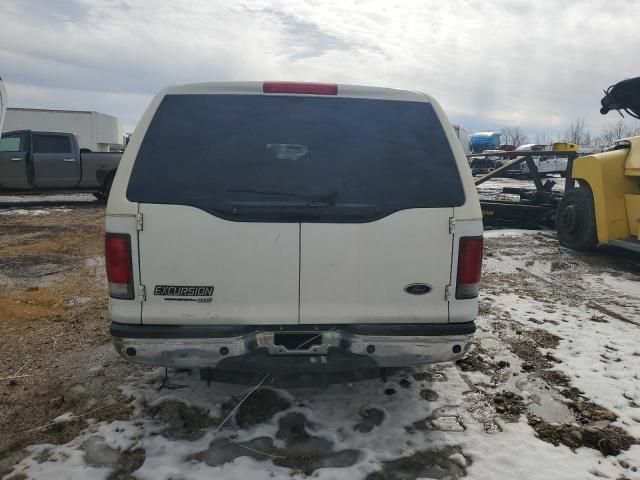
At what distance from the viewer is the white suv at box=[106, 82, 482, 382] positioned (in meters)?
2.64

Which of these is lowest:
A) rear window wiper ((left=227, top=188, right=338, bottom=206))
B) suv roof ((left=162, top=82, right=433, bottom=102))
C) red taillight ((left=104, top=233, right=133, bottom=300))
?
red taillight ((left=104, top=233, right=133, bottom=300))

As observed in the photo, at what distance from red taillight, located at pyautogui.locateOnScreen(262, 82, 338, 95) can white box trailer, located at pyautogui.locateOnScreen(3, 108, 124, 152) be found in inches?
1213

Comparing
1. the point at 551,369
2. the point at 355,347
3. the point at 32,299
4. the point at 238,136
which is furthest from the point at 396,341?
the point at 32,299

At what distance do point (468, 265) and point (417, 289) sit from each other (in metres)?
0.34

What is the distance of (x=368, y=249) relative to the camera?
2.70 metres

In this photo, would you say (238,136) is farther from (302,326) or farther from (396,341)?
(396,341)

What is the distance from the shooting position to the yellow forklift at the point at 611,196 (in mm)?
7102

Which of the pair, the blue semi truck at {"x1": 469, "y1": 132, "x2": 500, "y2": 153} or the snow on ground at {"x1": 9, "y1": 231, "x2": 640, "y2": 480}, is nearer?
the snow on ground at {"x1": 9, "y1": 231, "x2": 640, "y2": 480}

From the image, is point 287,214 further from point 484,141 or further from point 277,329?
point 484,141

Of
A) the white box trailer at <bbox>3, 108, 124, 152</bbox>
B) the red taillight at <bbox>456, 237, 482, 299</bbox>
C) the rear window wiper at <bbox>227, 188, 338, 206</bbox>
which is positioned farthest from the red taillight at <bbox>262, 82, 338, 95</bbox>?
the white box trailer at <bbox>3, 108, 124, 152</bbox>

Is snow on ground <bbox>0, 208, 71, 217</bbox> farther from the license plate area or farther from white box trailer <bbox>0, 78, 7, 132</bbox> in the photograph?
the license plate area

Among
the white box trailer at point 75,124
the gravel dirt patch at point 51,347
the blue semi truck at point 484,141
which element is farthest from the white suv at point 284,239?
the blue semi truck at point 484,141

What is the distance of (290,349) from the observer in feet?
9.04

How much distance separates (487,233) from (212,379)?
862cm
